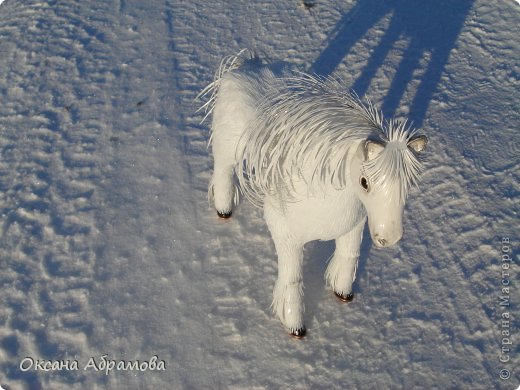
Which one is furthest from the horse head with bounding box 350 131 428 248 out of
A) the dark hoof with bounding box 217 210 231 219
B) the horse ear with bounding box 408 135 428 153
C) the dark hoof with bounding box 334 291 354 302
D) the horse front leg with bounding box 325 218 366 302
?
the dark hoof with bounding box 217 210 231 219

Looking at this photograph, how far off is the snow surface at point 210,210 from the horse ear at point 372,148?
82 cm

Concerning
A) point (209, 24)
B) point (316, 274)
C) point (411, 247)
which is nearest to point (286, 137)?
point (316, 274)

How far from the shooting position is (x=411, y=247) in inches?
73.9

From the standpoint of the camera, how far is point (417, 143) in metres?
1.08

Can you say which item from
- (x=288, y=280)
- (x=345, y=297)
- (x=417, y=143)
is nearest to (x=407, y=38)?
(x=345, y=297)

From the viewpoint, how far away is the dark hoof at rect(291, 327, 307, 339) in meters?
1.67

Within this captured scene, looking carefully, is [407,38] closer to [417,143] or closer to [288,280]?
[288,280]

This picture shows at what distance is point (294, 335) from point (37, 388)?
0.80 m

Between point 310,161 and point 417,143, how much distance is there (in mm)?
234

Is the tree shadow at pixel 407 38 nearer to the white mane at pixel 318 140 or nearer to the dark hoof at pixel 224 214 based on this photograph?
the dark hoof at pixel 224 214

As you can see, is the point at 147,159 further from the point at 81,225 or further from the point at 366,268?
the point at 366,268

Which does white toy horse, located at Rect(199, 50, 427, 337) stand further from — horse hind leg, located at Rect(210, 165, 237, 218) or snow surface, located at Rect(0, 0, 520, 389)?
snow surface, located at Rect(0, 0, 520, 389)

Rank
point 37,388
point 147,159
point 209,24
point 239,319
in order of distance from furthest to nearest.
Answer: point 209,24 → point 147,159 → point 239,319 → point 37,388

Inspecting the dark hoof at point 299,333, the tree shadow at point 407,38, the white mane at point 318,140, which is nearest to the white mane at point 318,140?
the white mane at point 318,140
